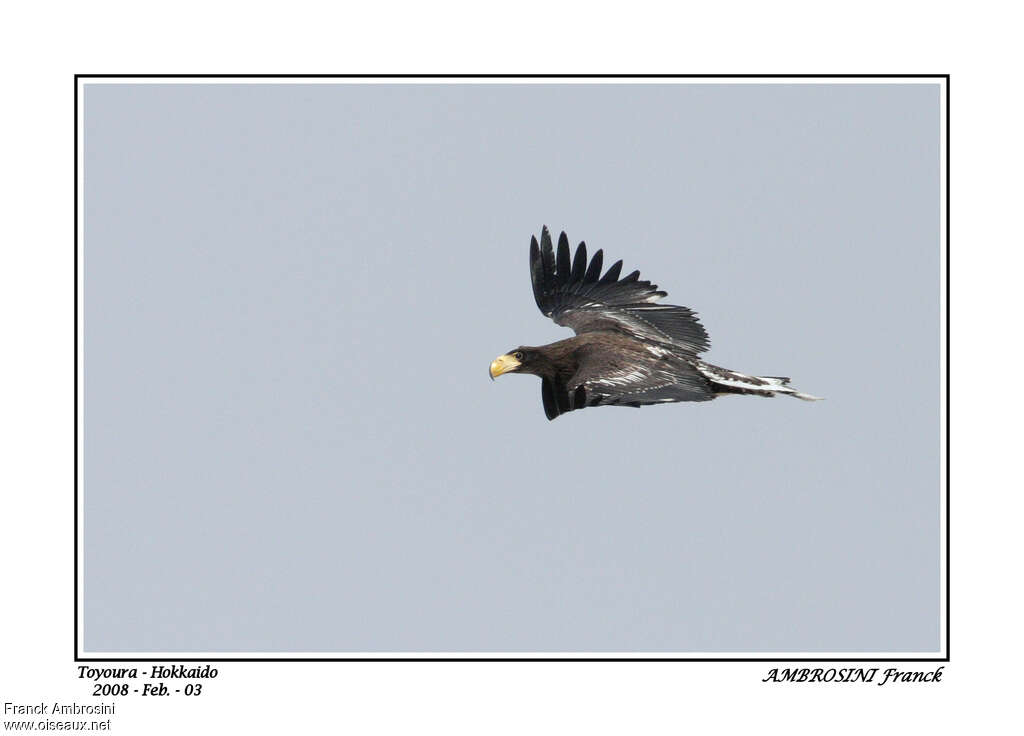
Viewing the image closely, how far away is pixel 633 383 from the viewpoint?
43.6 feet

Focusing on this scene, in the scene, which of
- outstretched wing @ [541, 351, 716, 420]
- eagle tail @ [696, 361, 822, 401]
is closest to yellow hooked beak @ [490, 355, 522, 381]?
outstretched wing @ [541, 351, 716, 420]

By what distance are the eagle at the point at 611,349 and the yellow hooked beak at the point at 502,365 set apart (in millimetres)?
11

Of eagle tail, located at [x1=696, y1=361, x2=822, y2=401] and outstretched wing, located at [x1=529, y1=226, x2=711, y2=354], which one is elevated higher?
outstretched wing, located at [x1=529, y1=226, x2=711, y2=354]

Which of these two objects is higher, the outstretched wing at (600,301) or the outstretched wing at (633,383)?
the outstretched wing at (600,301)

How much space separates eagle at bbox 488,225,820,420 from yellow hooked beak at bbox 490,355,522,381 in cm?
1

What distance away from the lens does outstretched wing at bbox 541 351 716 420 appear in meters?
13.1

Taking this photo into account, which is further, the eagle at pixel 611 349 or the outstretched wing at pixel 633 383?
the eagle at pixel 611 349

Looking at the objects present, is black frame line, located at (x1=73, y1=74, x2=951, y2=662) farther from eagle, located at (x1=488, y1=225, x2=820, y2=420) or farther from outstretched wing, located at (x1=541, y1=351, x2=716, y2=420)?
outstretched wing, located at (x1=541, y1=351, x2=716, y2=420)

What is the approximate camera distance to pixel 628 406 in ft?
43.4

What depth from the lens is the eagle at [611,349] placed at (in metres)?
13.3
